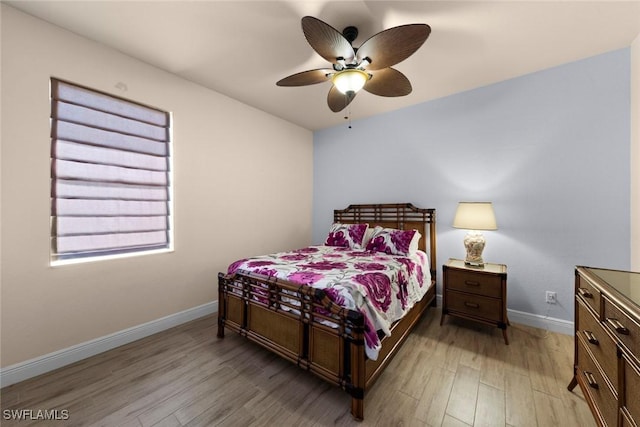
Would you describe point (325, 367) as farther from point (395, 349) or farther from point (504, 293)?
point (504, 293)

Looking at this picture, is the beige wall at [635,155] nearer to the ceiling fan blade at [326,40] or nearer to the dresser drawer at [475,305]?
the dresser drawer at [475,305]

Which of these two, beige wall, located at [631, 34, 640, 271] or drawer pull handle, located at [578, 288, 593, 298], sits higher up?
beige wall, located at [631, 34, 640, 271]

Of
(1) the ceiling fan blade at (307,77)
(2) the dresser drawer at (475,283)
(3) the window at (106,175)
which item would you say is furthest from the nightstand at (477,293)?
(3) the window at (106,175)

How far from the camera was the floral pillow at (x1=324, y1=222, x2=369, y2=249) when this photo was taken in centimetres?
328

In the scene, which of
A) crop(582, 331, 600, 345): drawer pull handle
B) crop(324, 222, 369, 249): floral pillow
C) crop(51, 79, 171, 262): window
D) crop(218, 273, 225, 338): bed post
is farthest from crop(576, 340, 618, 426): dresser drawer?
crop(51, 79, 171, 262): window

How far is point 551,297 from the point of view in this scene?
2.51 m

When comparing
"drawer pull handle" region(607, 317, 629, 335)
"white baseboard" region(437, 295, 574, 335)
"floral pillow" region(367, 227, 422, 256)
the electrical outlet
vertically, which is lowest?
"white baseboard" region(437, 295, 574, 335)

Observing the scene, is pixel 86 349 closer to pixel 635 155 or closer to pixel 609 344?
pixel 609 344

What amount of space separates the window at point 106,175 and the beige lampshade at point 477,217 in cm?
328

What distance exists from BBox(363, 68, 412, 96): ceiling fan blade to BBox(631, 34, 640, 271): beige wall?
6.43 ft

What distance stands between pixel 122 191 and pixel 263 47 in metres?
1.95

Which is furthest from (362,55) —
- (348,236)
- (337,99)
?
(348,236)

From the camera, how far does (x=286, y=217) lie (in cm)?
405

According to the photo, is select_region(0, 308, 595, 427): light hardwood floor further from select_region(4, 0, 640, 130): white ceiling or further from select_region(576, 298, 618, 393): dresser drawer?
select_region(4, 0, 640, 130): white ceiling
